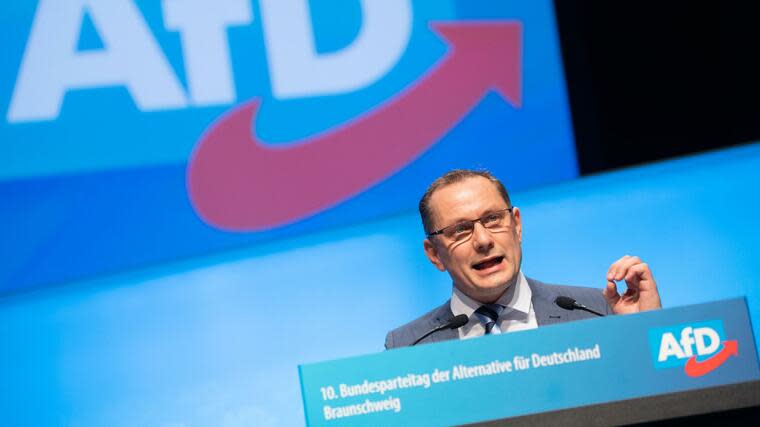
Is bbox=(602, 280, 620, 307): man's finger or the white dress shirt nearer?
bbox=(602, 280, 620, 307): man's finger

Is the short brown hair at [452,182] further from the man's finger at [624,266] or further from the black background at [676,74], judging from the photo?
the black background at [676,74]

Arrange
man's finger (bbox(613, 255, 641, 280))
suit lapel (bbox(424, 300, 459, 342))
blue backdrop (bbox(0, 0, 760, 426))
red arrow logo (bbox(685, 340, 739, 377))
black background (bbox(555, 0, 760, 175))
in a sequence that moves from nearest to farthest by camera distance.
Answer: red arrow logo (bbox(685, 340, 739, 377)) → man's finger (bbox(613, 255, 641, 280)) → suit lapel (bbox(424, 300, 459, 342)) → blue backdrop (bbox(0, 0, 760, 426)) → black background (bbox(555, 0, 760, 175))

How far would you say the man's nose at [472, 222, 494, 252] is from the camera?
234 centimetres

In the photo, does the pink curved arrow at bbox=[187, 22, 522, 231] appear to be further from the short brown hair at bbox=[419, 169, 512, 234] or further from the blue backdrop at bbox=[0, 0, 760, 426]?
the short brown hair at bbox=[419, 169, 512, 234]

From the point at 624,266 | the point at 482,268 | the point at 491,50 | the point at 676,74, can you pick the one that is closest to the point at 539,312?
the point at 482,268

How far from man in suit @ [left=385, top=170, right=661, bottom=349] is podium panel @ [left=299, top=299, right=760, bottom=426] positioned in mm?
756

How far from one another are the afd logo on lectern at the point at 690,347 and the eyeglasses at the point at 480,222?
92 centimetres

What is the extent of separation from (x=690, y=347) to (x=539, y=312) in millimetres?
844

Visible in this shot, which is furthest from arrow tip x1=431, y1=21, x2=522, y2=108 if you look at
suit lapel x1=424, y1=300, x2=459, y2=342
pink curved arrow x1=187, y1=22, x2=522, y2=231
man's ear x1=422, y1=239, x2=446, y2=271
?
suit lapel x1=424, y1=300, x2=459, y2=342

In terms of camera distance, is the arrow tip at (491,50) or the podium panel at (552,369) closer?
the podium panel at (552,369)

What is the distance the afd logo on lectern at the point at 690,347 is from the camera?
147 centimetres

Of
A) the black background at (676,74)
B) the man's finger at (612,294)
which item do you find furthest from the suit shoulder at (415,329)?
the black background at (676,74)

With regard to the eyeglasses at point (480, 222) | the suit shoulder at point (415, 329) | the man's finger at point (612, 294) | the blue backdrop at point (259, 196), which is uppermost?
the blue backdrop at point (259, 196)

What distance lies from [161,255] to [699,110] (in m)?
2.66
